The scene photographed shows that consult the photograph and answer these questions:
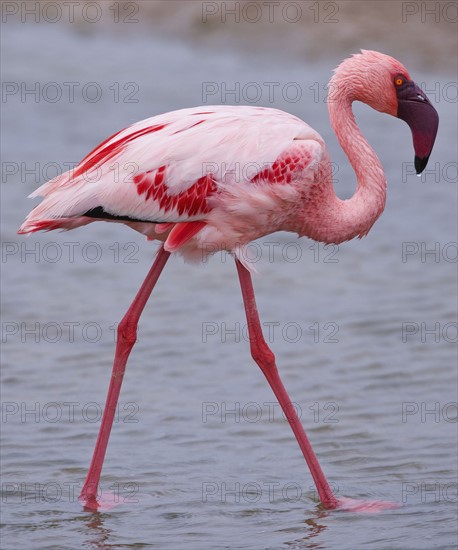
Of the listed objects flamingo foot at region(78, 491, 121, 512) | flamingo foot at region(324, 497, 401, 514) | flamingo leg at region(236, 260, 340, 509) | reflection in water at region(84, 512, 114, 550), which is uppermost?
flamingo leg at region(236, 260, 340, 509)

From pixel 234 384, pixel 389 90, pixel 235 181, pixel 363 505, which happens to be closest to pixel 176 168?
pixel 235 181

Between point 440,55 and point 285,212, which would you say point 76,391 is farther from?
point 440,55

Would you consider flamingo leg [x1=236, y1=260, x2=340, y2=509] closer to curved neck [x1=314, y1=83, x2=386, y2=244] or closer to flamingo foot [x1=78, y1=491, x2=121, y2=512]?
curved neck [x1=314, y1=83, x2=386, y2=244]

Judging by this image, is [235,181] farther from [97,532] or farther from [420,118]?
[97,532]

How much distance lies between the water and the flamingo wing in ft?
4.82

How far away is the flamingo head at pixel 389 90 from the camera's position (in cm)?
713

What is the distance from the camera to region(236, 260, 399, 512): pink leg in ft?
23.0

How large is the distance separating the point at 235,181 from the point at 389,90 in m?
1.04

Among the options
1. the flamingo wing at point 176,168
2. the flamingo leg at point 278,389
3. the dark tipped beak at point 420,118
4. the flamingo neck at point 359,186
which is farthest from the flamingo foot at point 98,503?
the dark tipped beak at point 420,118

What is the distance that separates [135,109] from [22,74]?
2111 millimetres

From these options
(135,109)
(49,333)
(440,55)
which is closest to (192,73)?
(135,109)

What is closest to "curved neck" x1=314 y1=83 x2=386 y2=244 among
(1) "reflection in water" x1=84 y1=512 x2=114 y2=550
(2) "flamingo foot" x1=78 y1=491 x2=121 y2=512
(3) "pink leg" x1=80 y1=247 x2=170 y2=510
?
(3) "pink leg" x1=80 y1=247 x2=170 y2=510

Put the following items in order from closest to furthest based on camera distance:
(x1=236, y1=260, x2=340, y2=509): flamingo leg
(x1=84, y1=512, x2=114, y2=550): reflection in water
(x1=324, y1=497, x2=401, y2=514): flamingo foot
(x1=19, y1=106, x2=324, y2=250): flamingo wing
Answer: (x1=84, y1=512, x2=114, y2=550): reflection in water, (x1=19, y1=106, x2=324, y2=250): flamingo wing, (x1=324, y1=497, x2=401, y2=514): flamingo foot, (x1=236, y1=260, x2=340, y2=509): flamingo leg

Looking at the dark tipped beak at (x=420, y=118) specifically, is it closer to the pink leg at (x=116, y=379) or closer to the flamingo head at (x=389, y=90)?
the flamingo head at (x=389, y=90)
